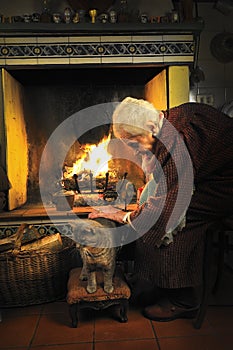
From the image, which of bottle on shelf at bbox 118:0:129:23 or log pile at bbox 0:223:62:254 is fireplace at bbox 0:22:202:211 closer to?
bottle on shelf at bbox 118:0:129:23

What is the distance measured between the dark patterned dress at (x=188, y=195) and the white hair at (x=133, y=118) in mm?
92

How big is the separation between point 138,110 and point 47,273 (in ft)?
3.50

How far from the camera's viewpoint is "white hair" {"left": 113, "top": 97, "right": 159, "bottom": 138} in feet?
6.15

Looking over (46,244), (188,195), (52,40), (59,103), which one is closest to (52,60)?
(52,40)

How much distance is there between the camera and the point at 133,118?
1.88 metres

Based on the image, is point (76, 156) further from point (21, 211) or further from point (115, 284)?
point (115, 284)

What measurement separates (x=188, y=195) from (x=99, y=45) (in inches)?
55.4

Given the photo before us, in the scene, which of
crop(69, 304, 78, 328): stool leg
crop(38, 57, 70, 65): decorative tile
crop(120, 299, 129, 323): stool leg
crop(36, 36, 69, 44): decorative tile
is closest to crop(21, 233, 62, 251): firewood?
crop(69, 304, 78, 328): stool leg

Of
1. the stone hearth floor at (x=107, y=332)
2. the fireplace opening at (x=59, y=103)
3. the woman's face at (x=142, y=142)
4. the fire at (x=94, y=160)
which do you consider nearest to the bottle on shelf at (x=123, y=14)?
the fireplace opening at (x=59, y=103)

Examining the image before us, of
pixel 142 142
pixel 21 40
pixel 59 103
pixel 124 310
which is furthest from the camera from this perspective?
pixel 59 103

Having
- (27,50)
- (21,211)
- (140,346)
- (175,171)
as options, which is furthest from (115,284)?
(27,50)

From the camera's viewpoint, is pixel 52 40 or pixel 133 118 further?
pixel 52 40

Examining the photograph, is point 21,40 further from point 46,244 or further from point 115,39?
point 46,244

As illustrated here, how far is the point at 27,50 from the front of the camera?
2.74m
